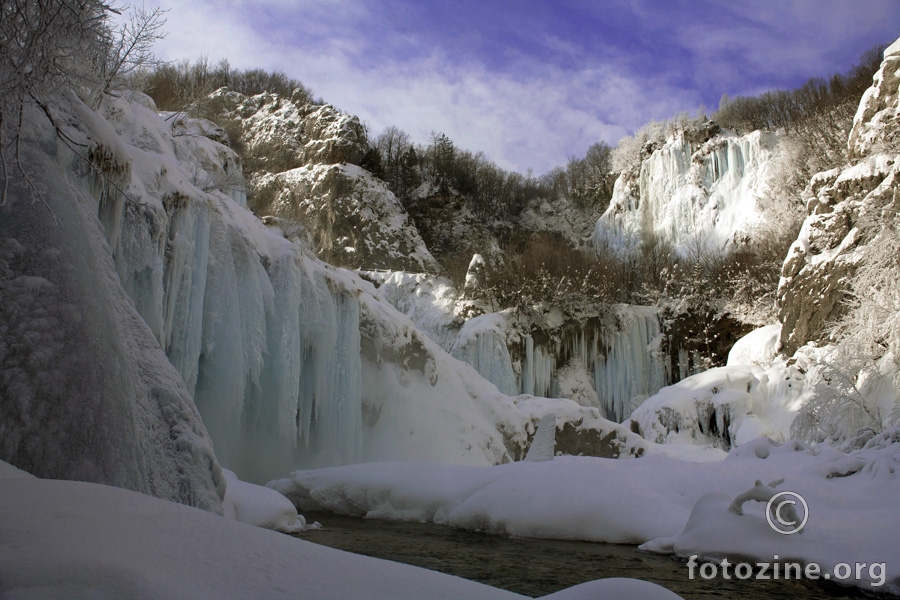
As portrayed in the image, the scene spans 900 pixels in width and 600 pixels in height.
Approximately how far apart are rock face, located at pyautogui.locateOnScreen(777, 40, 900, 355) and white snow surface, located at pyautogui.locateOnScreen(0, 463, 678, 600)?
15.5 metres

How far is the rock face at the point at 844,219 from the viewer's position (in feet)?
47.1

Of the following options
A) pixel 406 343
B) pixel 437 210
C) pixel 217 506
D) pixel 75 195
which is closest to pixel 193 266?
pixel 75 195

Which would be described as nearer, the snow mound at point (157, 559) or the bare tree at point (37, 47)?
the snow mound at point (157, 559)

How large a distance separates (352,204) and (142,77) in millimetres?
15807

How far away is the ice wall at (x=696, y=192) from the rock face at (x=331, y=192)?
12131 millimetres

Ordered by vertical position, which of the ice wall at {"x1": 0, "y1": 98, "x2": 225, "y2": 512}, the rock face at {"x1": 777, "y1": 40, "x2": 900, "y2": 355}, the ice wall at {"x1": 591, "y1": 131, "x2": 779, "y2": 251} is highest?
the ice wall at {"x1": 591, "y1": 131, "x2": 779, "y2": 251}

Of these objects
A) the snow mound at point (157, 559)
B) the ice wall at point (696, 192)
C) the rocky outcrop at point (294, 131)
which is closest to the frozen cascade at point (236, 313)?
the snow mound at point (157, 559)

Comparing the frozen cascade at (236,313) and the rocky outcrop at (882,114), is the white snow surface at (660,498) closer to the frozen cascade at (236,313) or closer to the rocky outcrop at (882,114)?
the frozen cascade at (236,313)

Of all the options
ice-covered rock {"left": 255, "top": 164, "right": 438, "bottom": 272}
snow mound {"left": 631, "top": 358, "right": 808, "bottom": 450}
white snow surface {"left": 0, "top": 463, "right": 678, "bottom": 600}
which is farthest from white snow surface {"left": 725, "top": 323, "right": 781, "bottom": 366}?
white snow surface {"left": 0, "top": 463, "right": 678, "bottom": 600}

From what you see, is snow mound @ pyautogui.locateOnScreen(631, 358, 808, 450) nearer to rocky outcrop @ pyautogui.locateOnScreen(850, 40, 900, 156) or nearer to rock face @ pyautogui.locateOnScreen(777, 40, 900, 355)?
rock face @ pyautogui.locateOnScreen(777, 40, 900, 355)

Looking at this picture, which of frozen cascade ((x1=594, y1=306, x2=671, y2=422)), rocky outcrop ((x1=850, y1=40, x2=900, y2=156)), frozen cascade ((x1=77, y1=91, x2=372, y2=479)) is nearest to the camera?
frozen cascade ((x1=77, y1=91, x2=372, y2=479))

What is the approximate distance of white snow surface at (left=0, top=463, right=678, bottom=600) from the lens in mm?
1647

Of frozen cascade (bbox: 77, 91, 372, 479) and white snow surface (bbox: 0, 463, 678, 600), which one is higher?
frozen cascade (bbox: 77, 91, 372, 479)

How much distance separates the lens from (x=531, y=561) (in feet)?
18.3
